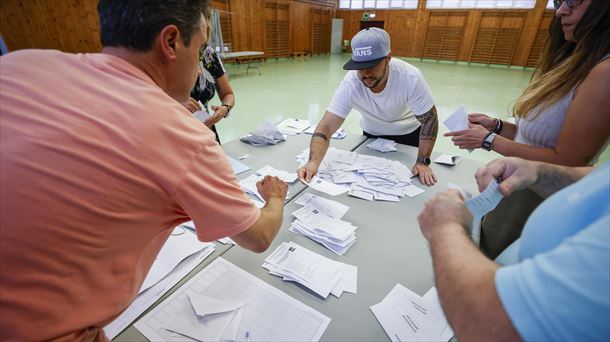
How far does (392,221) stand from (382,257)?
248 mm

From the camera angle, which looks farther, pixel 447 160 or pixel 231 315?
pixel 447 160

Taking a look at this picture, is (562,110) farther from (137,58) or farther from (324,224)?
(137,58)

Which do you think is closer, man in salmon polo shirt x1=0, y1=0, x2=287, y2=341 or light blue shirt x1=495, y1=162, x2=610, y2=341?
light blue shirt x1=495, y1=162, x2=610, y2=341

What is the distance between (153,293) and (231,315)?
0.27 m

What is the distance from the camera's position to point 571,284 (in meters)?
0.33

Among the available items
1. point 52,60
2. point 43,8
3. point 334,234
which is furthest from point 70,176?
point 43,8

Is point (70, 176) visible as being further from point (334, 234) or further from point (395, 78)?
point (395, 78)

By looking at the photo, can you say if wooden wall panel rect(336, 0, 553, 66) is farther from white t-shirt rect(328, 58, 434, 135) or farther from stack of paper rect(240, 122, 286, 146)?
stack of paper rect(240, 122, 286, 146)

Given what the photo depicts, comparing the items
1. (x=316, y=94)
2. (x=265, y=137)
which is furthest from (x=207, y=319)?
(x=316, y=94)

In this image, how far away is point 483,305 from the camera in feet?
1.35

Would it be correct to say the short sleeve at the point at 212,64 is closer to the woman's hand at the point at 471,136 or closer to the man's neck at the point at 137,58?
the man's neck at the point at 137,58

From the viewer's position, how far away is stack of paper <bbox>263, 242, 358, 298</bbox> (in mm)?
896

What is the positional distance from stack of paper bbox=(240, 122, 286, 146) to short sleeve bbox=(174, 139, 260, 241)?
4.30 ft

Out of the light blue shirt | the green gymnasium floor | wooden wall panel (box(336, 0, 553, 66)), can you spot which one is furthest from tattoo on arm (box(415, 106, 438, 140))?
wooden wall panel (box(336, 0, 553, 66))
